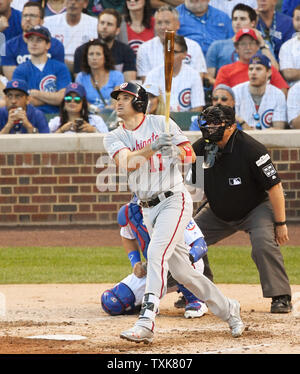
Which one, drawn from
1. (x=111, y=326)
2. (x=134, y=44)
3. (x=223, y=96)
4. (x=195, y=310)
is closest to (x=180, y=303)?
(x=195, y=310)

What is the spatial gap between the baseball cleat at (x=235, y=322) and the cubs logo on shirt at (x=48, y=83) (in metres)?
6.84

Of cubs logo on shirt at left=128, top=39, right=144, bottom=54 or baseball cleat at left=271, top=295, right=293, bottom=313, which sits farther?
cubs logo on shirt at left=128, top=39, right=144, bottom=54

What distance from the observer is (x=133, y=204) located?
5.99 meters

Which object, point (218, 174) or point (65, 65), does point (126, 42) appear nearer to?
point (65, 65)

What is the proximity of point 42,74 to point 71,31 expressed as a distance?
3.20 ft

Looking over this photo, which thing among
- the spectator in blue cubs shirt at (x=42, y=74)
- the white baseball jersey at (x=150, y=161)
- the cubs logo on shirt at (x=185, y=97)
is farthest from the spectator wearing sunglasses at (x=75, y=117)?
the white baseball jersey at (x=150, y=161)

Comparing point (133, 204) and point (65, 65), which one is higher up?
point (65, 65)

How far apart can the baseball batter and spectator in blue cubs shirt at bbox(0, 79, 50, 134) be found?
5642mm

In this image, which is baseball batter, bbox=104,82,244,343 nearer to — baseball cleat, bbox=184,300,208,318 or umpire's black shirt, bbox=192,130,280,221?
baseball cleat, bbox=184,300,208,318

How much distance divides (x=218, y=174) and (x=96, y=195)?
476cm

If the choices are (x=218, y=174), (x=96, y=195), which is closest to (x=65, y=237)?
(x=96, y=195)

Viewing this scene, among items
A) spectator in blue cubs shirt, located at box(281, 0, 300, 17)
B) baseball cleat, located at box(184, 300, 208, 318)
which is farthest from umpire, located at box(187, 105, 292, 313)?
spectator in blue cubs shirt, located at box(281, 0, 300, 17)

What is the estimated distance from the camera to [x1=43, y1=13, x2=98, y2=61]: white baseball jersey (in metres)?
12.1

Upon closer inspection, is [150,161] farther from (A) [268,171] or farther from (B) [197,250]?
(A) [268,171]
